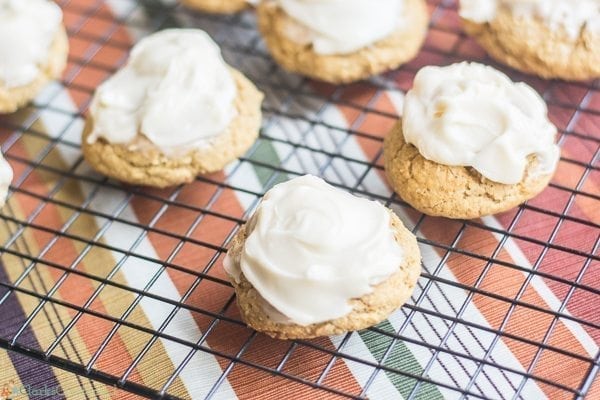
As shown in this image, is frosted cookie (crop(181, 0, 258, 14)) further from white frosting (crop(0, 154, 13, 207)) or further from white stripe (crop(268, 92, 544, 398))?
white stripe (crop(268, 92, 544, 398))

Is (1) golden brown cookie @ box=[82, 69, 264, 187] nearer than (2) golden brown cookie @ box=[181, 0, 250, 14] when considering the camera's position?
Yes

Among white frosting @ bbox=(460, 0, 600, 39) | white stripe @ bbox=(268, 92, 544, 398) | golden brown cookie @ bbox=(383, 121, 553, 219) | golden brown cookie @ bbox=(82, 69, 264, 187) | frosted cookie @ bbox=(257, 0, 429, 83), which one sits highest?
white frosting @ bbox=(460, 0, 600, 39)

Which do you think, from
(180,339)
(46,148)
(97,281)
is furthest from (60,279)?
(46,148)

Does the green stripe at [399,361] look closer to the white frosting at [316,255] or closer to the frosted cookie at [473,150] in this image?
Answer: the white frosting at [316,255]

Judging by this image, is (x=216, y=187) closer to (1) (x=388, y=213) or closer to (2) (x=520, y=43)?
(1) (x=388, y=213)

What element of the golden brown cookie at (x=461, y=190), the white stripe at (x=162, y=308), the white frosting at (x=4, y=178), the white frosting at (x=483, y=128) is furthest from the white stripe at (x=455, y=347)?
the white frosting at (x=4, y=178)

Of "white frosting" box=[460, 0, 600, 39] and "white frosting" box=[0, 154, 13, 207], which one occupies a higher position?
"white frosting" box=[460, 0, 600, 39]

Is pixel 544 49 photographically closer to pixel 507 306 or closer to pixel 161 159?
pixel 507 306

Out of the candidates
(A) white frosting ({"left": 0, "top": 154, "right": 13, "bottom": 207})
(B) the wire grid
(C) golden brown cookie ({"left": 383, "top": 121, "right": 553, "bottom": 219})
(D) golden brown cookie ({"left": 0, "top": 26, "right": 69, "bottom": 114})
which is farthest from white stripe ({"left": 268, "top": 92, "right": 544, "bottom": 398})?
(D) golden brown cookie ({"left": 0, "top": 26, "right": 69, "bottom": 114})
